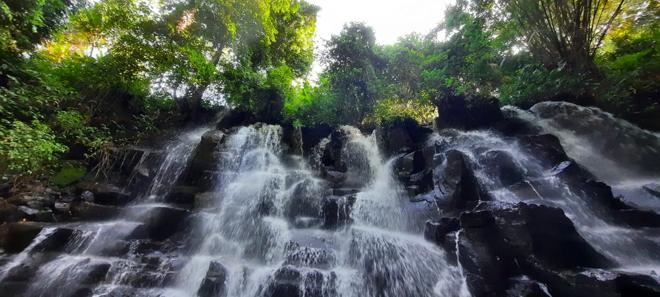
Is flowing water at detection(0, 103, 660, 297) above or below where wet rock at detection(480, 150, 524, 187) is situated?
below

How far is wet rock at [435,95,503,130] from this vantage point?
34.8 ft

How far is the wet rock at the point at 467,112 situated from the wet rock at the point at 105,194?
39.4 feet

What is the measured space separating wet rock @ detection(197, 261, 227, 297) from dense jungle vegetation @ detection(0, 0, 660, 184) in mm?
5952

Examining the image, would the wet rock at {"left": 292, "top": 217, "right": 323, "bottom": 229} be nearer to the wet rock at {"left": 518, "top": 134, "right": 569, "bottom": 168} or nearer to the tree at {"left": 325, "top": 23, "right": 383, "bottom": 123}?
the wet rock at {"left": 518, "top": 134, "right": 569, "bottom": 168}

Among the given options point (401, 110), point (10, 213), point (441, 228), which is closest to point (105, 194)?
point (10, 213)

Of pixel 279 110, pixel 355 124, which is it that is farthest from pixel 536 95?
pixel 279 110

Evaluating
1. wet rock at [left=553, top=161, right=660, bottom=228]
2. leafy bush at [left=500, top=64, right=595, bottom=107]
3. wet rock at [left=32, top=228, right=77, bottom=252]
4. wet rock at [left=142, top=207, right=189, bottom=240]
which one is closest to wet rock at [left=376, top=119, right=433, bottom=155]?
leafy bush at [left=500, top=64, right=595, bottom=107]

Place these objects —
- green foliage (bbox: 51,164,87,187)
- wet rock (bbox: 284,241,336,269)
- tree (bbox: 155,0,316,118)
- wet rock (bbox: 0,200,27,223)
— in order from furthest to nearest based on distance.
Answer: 1. tree (bbox: 155,0,316,118)
2. green foliage (bbox: 51,164,87,187)
3. wet rock (bbox: 0,200,27,223)
4. wet rock (bbox: 284,241,336,269)

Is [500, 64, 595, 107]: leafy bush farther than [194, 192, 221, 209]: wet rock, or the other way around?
[500, 64, 595, 107]: leafy bush

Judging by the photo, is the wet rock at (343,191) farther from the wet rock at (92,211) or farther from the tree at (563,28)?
the tree at (563,28)

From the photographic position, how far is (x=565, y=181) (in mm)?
6684

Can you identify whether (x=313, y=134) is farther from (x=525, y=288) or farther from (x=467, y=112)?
(x=525, y=288)

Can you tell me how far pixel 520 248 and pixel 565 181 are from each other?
2.88m

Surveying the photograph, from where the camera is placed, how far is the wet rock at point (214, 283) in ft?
19.1
